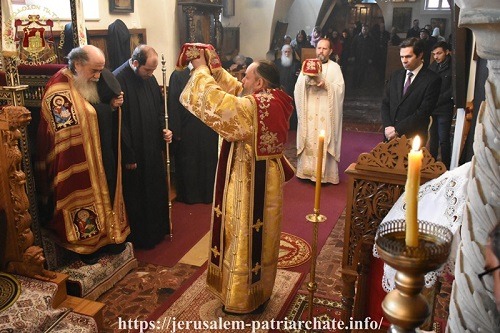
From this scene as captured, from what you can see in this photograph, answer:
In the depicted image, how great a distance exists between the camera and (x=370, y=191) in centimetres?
240

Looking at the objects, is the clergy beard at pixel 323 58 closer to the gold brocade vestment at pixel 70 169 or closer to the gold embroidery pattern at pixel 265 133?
the gold embroidery pattern at pixel 265 133

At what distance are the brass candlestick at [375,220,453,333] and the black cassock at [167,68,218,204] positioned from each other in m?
4.36

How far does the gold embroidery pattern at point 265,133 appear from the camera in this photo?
273 centimetres

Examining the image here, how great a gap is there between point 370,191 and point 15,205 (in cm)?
200

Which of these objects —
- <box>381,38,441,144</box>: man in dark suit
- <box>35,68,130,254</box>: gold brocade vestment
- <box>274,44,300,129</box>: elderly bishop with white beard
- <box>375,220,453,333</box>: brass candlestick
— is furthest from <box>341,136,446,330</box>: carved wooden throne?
<box>274,44,300,129</box>: elderly bishop with white beard

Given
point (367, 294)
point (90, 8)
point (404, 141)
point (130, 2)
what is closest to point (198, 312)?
point (367, 294)

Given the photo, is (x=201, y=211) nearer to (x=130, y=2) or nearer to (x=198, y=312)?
(x=198, y=312)

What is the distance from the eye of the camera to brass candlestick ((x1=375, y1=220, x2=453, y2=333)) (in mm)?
784

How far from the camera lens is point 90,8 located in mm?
5691

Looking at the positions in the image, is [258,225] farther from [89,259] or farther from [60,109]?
[60,109]

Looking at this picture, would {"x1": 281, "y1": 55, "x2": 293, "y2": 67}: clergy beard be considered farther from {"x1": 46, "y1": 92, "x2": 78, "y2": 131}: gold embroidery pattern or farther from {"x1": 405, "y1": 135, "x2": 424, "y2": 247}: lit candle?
{"x1": 405, "y1": 135, "x2": 424, "y2": 247}: lit candle

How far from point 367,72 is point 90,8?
10.3 meters

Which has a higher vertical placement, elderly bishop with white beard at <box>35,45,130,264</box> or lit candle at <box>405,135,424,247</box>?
lit candle at <box>405,135,424,247</box>

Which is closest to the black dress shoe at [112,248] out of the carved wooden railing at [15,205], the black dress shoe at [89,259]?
the black dress shoe at [89,259]
